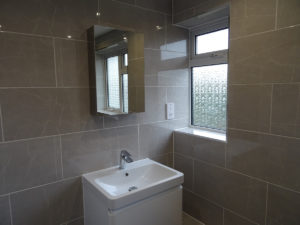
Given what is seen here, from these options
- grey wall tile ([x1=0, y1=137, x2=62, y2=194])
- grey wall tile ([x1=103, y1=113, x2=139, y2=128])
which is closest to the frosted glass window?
grey wall tile ([x1=103, y1=113, x2=139, y2=128])

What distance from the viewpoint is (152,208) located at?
1435 millimetres

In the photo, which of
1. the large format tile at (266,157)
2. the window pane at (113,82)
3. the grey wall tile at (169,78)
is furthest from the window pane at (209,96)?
the window pane at (113,82)

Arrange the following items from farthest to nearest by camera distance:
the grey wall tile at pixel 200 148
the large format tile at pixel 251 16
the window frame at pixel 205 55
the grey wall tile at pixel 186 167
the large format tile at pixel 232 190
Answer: the grey wall tile at pixel 186 167 < the window frame at pixel 205 55 < the grey wall tile at pixel 200 148 < the large format tile at pixel 232 190 < the large format tile at pixel 251 16

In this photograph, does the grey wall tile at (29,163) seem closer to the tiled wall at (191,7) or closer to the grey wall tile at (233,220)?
the grey wall tile at (233,220)

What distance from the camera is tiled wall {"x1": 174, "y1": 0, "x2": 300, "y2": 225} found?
128 cm

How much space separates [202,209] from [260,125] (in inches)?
38.1

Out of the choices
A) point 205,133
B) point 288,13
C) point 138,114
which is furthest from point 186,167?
point 288,13

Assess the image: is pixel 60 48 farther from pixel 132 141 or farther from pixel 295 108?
pixel 295 108

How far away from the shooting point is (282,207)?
4.46 ft

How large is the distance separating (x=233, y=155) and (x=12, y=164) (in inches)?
60.8

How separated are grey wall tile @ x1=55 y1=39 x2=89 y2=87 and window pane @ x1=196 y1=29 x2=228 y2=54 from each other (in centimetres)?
114

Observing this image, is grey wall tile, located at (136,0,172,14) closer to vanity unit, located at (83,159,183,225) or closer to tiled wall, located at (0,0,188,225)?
tiled wall, located at (0,0,188,225)

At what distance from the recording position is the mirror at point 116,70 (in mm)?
1519

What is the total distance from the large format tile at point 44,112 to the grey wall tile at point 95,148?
0.27ft
